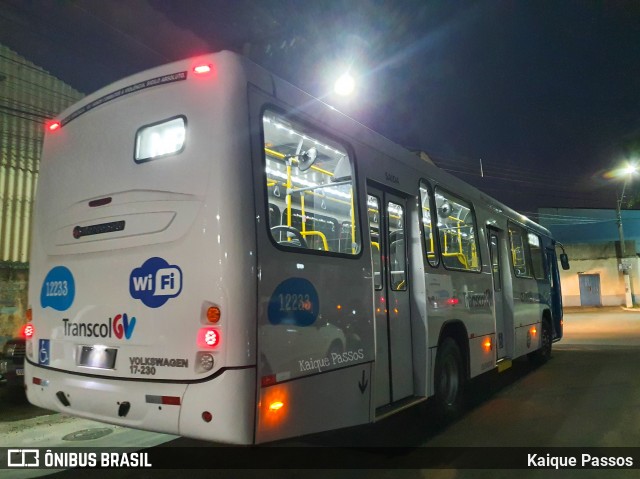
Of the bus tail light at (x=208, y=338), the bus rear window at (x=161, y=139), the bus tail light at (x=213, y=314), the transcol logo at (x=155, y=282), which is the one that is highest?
the bus rear window at (x=161, y=139)

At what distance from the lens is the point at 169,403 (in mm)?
3432

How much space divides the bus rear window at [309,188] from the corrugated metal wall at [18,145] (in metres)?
8.37

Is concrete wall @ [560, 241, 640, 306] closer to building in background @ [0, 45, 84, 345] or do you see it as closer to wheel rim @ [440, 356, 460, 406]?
wheel rim @ [440, 356, 460, 406]

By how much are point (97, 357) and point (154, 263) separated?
A: 3.11 feet

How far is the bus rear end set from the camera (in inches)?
129

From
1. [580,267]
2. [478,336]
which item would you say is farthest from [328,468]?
[580,267]

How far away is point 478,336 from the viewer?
684 cm

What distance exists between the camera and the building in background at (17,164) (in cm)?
993

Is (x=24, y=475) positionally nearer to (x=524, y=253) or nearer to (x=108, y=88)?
(x=108, y=88)

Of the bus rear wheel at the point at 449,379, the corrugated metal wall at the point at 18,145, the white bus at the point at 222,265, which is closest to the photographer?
the white bus at the point at 222,265

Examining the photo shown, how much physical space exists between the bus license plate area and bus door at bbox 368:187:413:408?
7.61ft

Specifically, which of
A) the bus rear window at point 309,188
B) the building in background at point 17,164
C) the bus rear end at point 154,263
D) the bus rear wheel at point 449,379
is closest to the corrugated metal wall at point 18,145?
the building in background at point 17,164

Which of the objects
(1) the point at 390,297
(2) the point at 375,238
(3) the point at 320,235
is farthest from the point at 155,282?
(1) the point at 390,297

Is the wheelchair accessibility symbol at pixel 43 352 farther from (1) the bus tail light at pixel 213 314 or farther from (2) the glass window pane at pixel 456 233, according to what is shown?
(2) the glass window pane at pixel 456 233
